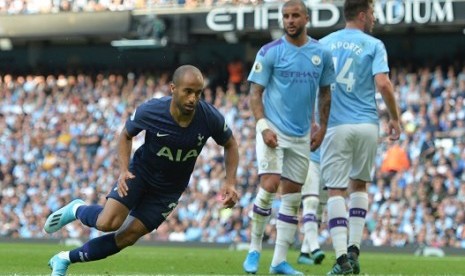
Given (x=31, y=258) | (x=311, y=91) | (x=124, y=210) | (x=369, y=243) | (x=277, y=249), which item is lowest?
(x=369, y=243)

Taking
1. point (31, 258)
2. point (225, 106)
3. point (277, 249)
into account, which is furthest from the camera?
point (225, 106)

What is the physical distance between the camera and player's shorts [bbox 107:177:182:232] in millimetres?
8984

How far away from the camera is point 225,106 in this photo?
88.0 feet

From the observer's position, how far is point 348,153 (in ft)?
35.0

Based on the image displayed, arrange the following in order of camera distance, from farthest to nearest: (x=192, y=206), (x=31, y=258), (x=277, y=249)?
(x=192, y=206), (x=31, y=258), (x=277, y=249)

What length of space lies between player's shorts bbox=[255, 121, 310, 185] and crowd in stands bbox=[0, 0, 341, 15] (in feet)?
56.6

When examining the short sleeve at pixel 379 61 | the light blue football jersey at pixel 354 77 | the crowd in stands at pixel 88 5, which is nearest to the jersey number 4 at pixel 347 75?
the light blue football jersey at pixel 354 77

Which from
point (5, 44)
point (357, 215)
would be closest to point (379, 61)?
point (357, 215)

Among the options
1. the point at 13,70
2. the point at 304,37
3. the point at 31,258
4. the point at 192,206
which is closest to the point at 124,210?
the point at 304,37

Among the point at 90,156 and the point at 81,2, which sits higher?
the point at 81,2

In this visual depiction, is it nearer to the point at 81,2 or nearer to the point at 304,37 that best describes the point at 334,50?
the point at 304,37

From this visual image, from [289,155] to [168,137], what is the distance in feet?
6.61

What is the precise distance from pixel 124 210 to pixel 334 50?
3.16 metres

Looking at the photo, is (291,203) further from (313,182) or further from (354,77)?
(313,182)
